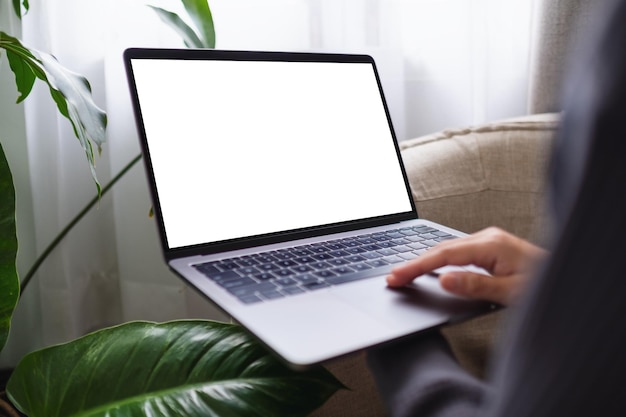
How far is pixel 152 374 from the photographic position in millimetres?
579

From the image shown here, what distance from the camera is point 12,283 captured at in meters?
0.62

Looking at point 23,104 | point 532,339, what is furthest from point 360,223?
point 23,104

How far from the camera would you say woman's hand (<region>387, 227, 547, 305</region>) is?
444mm

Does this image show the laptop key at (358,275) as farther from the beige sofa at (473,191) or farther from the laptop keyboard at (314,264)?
the beige sofa at (473,191)

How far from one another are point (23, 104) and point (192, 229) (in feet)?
2.16

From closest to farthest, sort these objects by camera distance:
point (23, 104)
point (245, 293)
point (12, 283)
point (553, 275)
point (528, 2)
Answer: point (553, 275) < point (245, 293) < point (12, 283) < point (23, 104) < point (528, 2)

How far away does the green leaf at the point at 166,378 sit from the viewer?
0.55 meters

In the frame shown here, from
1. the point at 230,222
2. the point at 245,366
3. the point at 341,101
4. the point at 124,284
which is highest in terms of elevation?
the point at 341,101

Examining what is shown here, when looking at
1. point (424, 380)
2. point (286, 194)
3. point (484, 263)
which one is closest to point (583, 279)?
point (424, 380)

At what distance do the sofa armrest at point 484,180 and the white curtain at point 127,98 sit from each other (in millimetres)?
367

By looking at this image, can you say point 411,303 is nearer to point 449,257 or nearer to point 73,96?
point 449,257

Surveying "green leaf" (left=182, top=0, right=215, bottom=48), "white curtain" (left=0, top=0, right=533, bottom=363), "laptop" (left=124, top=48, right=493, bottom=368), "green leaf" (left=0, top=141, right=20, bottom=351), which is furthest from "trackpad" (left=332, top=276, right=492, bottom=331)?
"white curtain" (left=0, top=0, right=533, bottom=363)

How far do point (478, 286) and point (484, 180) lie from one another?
0.47 m

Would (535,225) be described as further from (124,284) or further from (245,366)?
(124,284)
